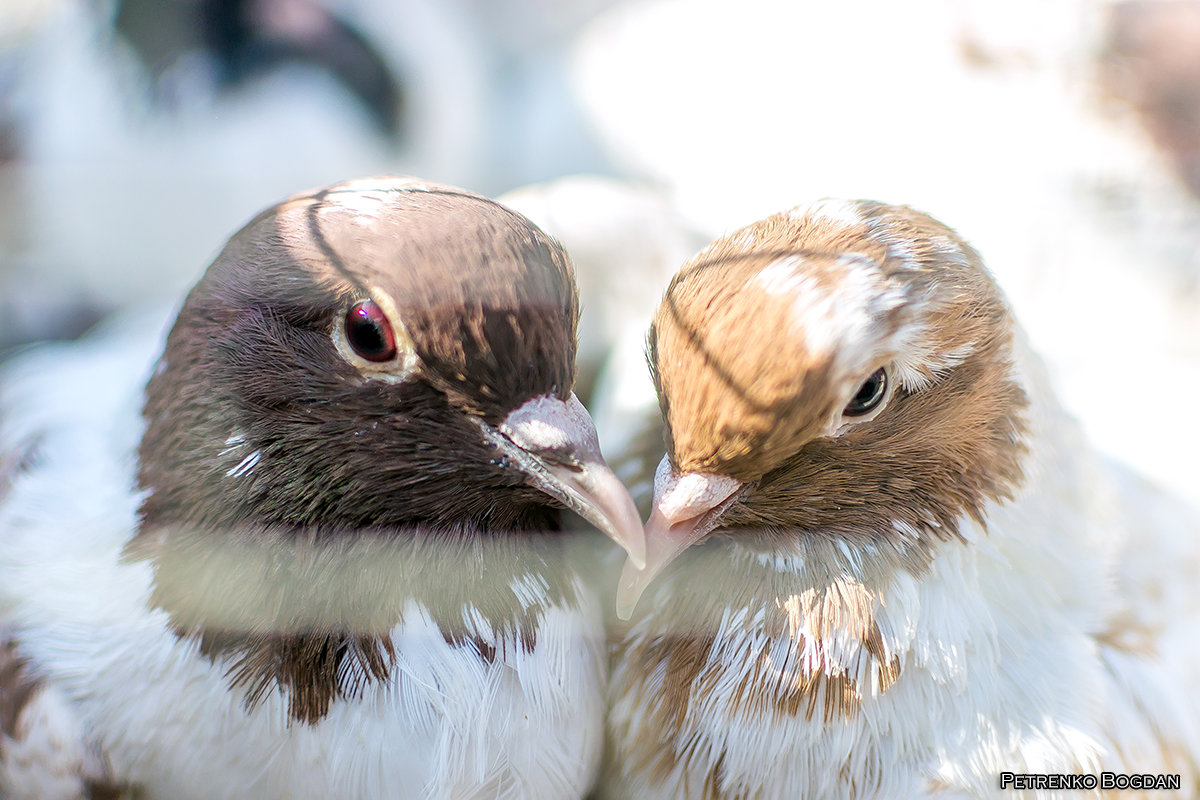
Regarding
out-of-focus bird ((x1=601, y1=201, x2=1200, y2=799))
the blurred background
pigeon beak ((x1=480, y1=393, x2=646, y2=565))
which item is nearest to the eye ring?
pigeon beak ((x1=480, y1=393, x2=646, y2=565))

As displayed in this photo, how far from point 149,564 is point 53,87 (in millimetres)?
1771

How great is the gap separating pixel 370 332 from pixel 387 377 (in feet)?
0.20

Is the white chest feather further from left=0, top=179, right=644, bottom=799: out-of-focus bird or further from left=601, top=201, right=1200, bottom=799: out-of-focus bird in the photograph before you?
left=601, top=201, right=1200, bottom=799: out-of-focus bird

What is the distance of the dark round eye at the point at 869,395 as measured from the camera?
120 cm

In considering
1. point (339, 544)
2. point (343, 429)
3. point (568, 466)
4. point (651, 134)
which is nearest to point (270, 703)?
point (339, 544)

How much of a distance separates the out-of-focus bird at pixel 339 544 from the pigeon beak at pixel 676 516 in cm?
5

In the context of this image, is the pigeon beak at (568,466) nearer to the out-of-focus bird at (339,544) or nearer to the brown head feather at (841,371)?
the out-of-focus bird at (339,544)

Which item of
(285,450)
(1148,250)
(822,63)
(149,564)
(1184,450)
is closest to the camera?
(285,450)

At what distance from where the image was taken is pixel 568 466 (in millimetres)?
1189

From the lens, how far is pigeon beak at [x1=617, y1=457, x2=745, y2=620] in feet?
3.97

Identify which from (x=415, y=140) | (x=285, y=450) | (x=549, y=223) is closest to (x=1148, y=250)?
A: (x=549, y=223)

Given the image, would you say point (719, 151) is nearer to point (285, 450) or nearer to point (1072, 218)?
point (1072, 218)

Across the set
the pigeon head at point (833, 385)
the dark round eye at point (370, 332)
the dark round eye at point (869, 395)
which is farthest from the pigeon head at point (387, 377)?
the dark round eye at point (869, 395)

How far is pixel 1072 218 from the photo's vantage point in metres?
2.68
